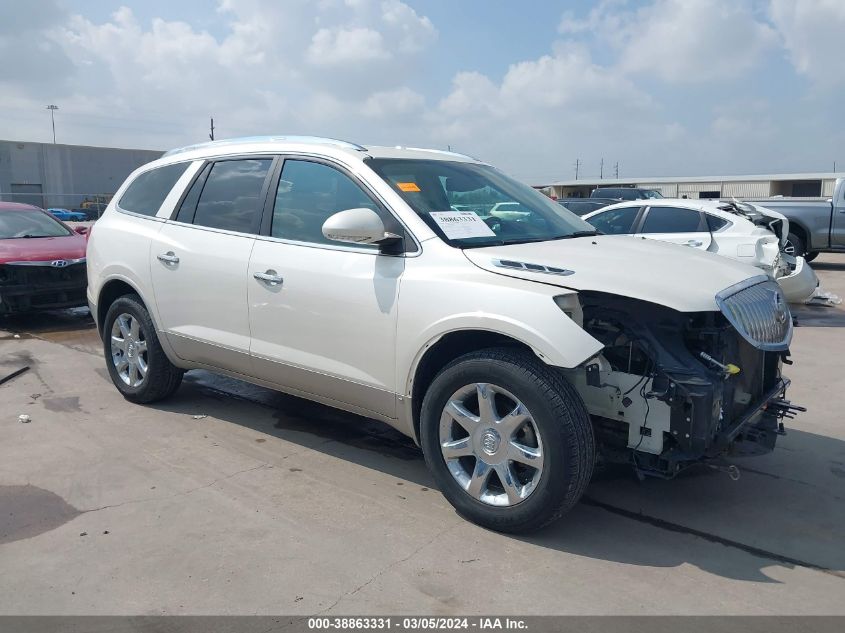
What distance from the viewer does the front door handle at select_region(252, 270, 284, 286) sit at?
4410 mm

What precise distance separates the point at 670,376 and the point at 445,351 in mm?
1144

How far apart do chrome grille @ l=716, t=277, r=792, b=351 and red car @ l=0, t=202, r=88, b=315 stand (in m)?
8.01

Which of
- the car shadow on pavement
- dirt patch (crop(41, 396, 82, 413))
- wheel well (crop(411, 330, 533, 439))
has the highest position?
wheel well (crop(411, 330, 533, 439))

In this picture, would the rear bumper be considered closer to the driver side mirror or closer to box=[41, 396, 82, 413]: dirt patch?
box=[41, 396, 82, 413]: dirt patch

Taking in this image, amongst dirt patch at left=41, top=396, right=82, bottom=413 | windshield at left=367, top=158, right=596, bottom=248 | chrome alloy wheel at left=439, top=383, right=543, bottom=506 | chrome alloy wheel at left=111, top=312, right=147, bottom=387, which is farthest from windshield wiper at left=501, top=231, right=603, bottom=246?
dirt patch at left=41, top=396, right=82, bottom=413

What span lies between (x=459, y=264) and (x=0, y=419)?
392 cm

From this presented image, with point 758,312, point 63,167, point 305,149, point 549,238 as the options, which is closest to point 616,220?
point 549,238

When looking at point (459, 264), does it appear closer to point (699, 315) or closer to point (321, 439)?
point (699, 315)

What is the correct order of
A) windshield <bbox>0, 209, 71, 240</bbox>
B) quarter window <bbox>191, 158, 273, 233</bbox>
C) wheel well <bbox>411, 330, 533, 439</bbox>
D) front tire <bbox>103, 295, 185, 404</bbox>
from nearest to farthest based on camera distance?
wheel well <bbox>411, 330, 533, 439</bbox>
quarter window <bbox>191, 158, 273, 233</bbox>
front tire <bbox>103, 295, 185, 404</bbox>
windshield <bbox>0, 209, 71, 240</bbox>

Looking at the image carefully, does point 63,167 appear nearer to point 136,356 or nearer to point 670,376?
point 136,356

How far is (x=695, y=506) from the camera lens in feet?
13.1

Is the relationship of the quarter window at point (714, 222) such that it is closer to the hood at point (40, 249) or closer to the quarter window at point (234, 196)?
the quarter window at point (234, 196)

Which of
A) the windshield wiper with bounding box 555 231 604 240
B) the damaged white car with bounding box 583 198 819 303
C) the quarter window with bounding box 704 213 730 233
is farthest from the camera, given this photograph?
the quarter window with bounding box 704 213 730 233
